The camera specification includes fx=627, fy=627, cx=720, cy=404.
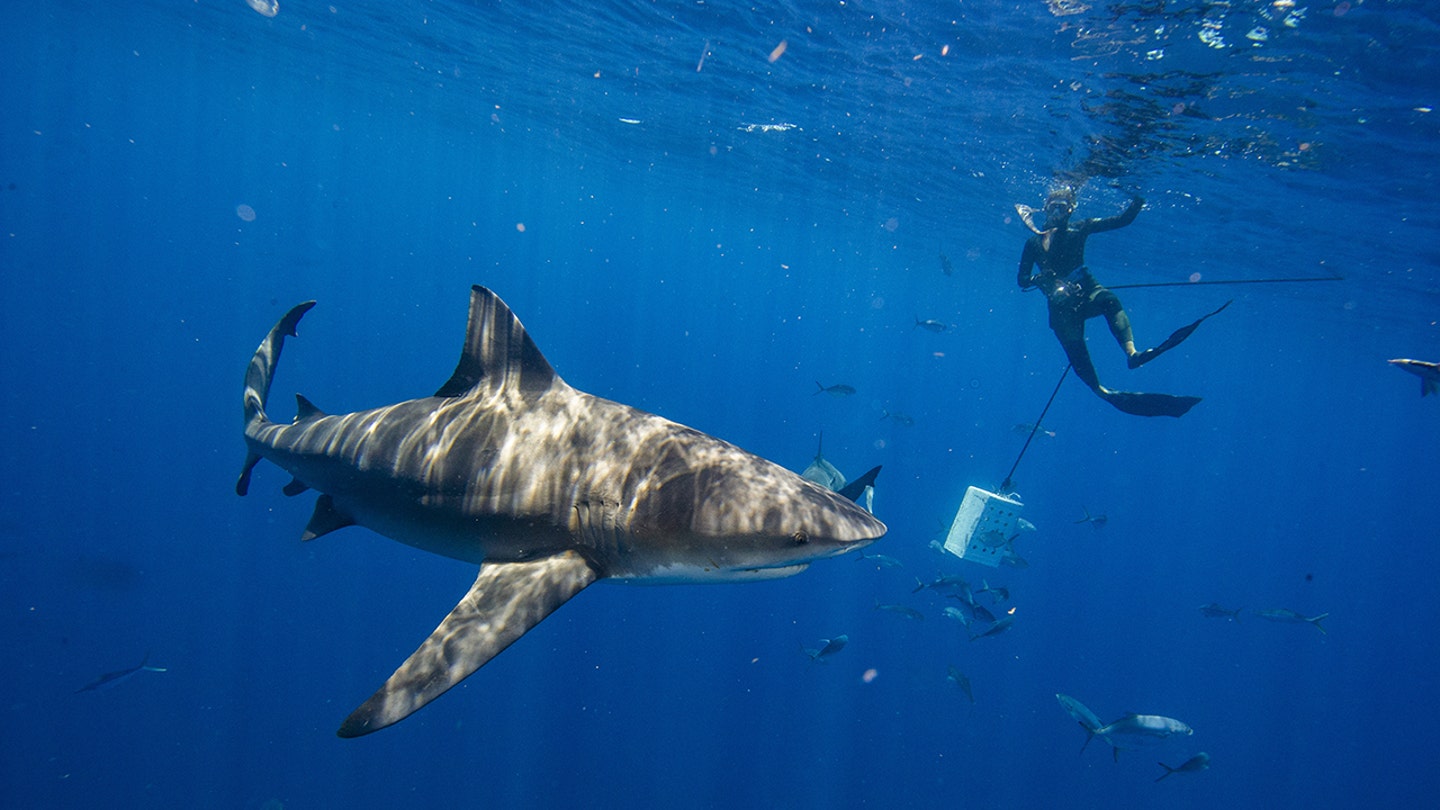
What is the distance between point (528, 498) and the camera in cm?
373

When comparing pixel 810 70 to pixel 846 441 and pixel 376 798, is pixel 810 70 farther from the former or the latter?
pixel 846 441

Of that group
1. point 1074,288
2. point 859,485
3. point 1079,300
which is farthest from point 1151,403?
point 859,485

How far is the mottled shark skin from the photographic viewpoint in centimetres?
305

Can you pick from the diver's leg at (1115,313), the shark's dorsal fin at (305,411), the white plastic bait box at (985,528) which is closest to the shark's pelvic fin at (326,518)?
the shark's dorsal fin at (305,411)

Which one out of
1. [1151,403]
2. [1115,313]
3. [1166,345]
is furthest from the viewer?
[1115,313]

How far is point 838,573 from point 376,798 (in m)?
18.3

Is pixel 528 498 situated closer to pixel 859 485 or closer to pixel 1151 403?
pixel 859 485

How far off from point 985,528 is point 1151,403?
3355 mm

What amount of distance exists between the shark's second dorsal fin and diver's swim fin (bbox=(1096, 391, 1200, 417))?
9396 millimetres

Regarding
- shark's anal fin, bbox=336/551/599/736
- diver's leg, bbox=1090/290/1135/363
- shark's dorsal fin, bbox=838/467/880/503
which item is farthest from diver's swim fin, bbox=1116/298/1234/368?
shark's anal fin, bbox=336/551/599/736

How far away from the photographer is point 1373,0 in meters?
9.18

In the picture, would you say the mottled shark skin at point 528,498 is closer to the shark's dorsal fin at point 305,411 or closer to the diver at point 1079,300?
the shark's dorsal fin at point 305,411

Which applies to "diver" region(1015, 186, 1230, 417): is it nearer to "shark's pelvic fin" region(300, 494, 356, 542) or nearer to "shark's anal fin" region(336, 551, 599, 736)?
"shark's anal fin" region(336, 551, 599, 736)

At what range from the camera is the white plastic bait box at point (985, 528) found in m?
10.1
